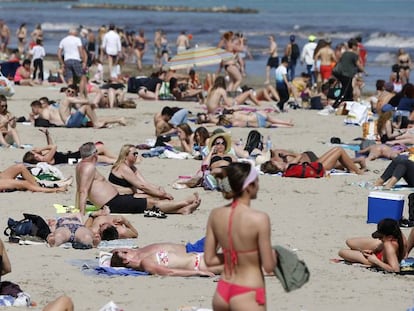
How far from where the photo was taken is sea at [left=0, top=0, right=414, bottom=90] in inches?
1555

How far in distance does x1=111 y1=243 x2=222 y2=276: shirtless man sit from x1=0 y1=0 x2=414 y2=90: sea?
1812 centimetres

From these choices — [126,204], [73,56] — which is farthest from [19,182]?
[73,56]

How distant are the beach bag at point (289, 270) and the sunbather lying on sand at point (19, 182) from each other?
703 cm

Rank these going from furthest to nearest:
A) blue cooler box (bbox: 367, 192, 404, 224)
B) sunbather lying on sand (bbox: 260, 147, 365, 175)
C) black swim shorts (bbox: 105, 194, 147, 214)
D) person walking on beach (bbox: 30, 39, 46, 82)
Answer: person walking on beach (bbox: 30, 39, 46, 82) < sunbather lying on sand (bbox: 260, 147, 365, 175) < black swim shorts (bbox: 105, 194, 147, 214) < blue cooler box (bbox: 367, 192, 404, 224)

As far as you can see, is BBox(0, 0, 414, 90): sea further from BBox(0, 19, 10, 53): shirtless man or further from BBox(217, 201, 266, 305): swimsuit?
BBox(217, 201, 266, 305): swimsuit

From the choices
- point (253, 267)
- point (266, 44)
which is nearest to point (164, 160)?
point (253, 267)

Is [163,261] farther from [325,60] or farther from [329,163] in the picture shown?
[325,60]

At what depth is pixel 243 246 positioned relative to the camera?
18.4 feet

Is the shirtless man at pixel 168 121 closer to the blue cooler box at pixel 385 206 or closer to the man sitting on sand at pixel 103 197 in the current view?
the man sitting on sand at pixel 103 197

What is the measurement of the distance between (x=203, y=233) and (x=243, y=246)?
191 inches

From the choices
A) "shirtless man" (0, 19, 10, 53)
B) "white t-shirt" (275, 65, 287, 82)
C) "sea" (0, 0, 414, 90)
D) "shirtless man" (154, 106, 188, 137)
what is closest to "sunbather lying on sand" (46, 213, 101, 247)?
"shirtless man" (154, 106, 188, 137)

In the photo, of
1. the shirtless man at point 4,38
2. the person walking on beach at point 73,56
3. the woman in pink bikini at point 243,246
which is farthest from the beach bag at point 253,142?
the shirtless man at point 4,38

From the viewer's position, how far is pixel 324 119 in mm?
19719

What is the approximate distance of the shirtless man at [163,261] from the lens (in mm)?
8711
